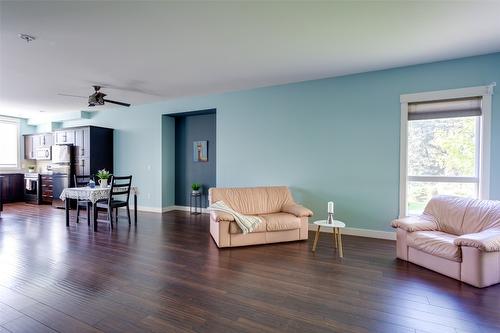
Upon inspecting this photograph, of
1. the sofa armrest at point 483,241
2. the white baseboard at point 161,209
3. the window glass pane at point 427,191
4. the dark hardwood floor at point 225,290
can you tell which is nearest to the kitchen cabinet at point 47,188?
the white baseboard at point 161,209

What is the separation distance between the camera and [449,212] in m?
3.42

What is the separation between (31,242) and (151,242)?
6.10 feet

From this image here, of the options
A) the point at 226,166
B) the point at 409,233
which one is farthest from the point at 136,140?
the point at 409,233

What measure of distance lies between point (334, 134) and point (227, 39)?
2.58 m

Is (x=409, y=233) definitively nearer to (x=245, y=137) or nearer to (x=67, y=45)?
(x=245, y=137)

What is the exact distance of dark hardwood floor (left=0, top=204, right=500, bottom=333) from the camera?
2.02 meters

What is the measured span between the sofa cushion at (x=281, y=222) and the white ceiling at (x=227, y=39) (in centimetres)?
244

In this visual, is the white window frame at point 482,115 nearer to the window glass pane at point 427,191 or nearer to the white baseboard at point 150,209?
the window glass pane at point 427,191

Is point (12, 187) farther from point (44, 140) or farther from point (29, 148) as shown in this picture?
point (44, 140)

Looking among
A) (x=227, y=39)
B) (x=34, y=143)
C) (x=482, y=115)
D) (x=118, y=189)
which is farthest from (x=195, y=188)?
(x=34, y=143)

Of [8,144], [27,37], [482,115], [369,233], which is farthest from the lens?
[8,144]

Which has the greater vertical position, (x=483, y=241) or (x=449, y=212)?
(x=449, y=212)

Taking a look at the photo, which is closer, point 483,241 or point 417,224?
point 483,241

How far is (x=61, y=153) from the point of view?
7.23 meters
